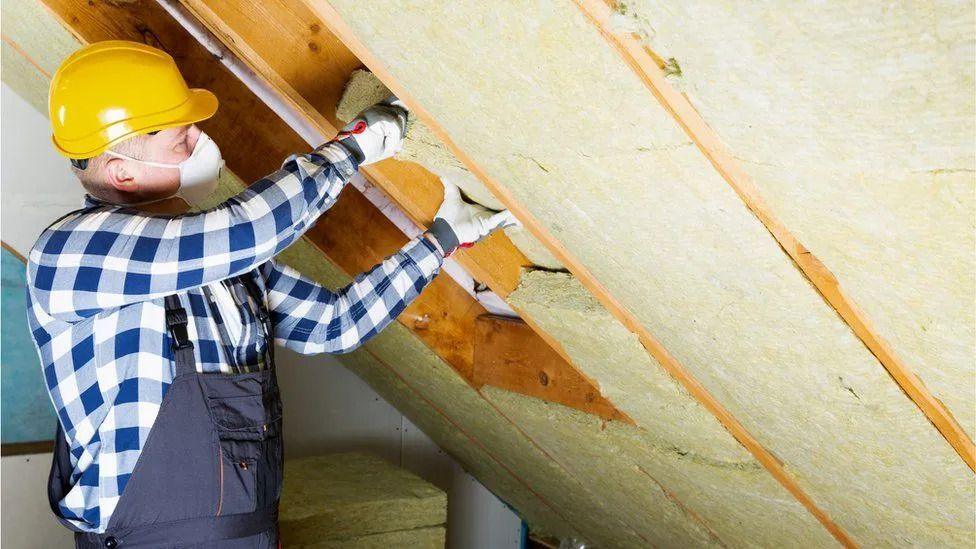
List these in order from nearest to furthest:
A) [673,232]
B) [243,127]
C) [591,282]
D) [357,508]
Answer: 1. [673,232]
2. [591,282]
3. [243,127]
4. [357,508]

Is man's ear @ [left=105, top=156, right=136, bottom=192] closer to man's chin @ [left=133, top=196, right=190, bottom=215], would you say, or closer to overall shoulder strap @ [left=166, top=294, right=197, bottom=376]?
man's chin @ [left=133, top=196, right=190, bottom=215]

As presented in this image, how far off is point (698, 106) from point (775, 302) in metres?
0.44

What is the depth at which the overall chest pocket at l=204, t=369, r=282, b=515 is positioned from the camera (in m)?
1.67

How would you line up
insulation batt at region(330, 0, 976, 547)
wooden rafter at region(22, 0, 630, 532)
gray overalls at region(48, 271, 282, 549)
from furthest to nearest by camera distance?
wooden rafter at region(22, 0, 630, 532)
gray overalls at region(48, 271, 282, 549)
insulation batt at region(330, 0, 976, 547)

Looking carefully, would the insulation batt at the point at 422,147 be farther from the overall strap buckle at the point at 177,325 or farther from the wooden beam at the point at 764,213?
the wooden beam at the point at 764,213

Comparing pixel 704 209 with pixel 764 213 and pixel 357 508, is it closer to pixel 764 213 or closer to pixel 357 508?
pixel 764 213

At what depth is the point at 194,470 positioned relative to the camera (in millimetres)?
1646

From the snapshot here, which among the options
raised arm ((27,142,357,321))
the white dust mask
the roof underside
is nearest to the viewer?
the roof underside

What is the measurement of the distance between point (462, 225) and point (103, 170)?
75 centimetres

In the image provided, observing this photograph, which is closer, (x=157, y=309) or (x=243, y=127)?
(x=157, y=309)

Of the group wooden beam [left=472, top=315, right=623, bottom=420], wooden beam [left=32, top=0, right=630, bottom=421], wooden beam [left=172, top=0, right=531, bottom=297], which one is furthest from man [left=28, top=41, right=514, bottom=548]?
wooden beam [left=472, top=315, right=623, bottom=420]

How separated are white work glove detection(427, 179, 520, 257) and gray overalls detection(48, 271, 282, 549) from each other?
0.52 metres

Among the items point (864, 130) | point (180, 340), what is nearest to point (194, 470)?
point (180, 340)

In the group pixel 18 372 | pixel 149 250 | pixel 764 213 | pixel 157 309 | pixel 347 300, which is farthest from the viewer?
pixel 18 372
